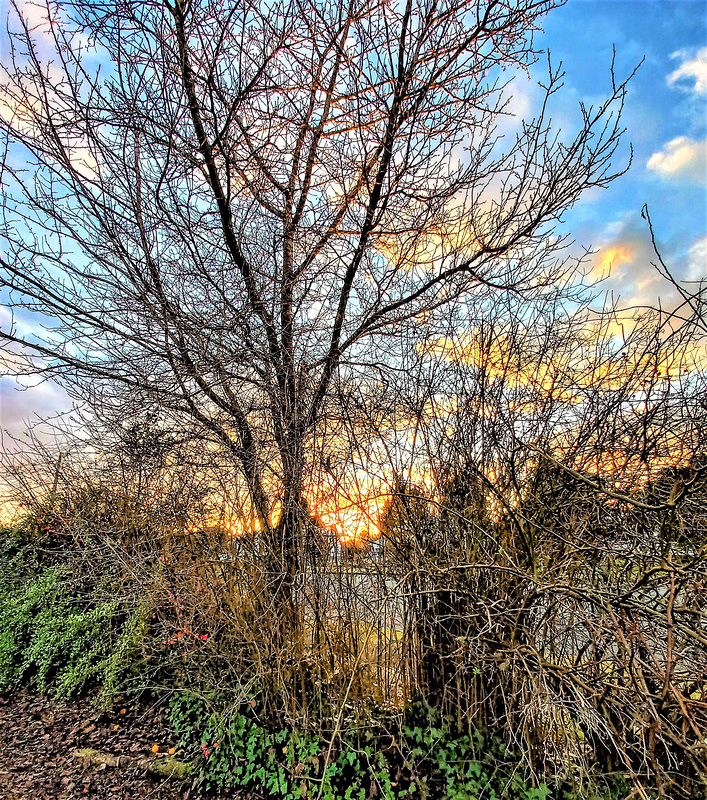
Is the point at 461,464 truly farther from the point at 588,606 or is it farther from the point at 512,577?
the point at 588,606

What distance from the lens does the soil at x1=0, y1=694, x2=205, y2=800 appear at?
3.50m

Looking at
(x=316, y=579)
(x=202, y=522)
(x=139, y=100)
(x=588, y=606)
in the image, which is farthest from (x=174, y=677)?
(x=139, y=100)

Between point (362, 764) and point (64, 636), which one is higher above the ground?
point (64, 636)

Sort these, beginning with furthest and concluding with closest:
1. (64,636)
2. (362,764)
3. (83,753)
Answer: (64,636) < (83,753) < (362,764)

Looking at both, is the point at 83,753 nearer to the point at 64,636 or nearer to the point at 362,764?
the point at 64,636

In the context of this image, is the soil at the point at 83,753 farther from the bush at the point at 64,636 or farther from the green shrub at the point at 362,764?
the green shrub at the point at 362,764

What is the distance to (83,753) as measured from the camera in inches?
155

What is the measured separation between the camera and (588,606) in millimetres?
2975

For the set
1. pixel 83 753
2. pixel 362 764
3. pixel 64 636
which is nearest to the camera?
pixel 362 764

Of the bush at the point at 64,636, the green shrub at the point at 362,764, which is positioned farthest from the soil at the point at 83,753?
the green shrub at the point at 362,764

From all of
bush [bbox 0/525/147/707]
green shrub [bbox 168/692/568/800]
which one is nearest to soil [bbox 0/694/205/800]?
bush [bbox 0/525/147/707]

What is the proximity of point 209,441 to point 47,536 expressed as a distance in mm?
4566

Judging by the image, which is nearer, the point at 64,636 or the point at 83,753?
the point at 83,753

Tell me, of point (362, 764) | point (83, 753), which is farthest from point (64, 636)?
point (362, 764)
